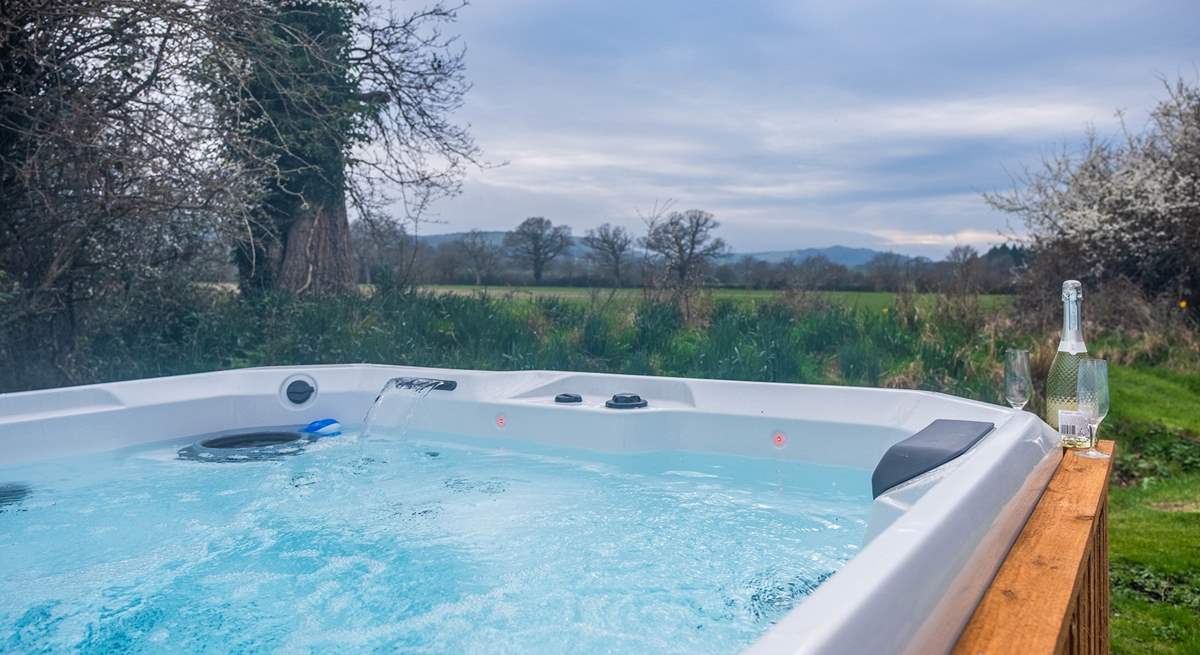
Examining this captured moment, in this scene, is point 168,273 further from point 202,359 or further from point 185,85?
point 185,85

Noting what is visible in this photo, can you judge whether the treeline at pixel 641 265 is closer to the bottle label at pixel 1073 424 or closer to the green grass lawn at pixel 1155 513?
the green grass lawn at pixel 1155 513

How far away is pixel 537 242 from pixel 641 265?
160cm

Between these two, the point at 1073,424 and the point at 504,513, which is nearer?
the point at 1073,424

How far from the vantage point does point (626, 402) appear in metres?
3.03

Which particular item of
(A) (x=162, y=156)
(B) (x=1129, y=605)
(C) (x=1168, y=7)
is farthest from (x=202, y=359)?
(C) (x=1168, y=7)

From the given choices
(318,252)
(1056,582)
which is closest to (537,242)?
(318,252)

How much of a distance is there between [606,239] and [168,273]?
3149mm

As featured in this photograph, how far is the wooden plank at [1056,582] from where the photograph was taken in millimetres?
1048

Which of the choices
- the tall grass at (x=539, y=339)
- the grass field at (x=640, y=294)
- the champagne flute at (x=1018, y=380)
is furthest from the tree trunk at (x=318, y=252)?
the champagne flute at (x=1018, y=380)

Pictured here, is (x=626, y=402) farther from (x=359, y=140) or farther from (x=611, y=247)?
(x=359, y=140)

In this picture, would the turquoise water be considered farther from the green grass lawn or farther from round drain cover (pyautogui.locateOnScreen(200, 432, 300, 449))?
the green grass lawn

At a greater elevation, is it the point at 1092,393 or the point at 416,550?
the point at 1092,393

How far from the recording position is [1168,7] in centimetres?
562

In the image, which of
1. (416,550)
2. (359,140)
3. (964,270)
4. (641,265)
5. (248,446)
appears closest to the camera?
(416,550)
